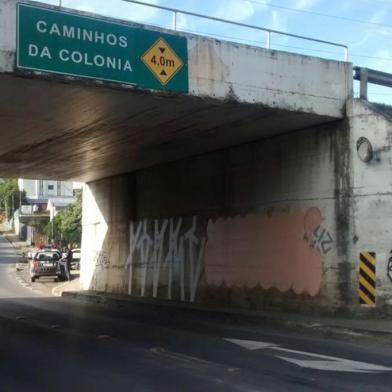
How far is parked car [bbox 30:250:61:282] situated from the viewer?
3164 centimetres

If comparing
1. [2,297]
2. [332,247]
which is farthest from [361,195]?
[2,297]

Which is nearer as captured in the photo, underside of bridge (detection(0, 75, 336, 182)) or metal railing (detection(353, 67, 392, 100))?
underside of bridge (detection(0, 75, 336, 182))

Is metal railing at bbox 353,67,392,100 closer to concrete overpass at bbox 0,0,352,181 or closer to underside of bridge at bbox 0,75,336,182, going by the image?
concrete overpass at bbox 0,0,352,181

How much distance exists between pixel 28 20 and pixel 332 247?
8.12m

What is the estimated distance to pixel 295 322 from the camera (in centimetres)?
1328

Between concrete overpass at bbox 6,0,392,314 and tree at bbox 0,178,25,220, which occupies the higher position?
tree at bbox 0,178,25,220

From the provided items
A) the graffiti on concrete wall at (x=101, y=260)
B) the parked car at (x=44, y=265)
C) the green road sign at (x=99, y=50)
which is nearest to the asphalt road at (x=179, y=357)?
the green road sign at (x=99, y=50)

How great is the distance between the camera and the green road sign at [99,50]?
34.2ft

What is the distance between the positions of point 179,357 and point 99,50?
5.44 m

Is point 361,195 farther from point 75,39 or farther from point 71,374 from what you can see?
point 71,374

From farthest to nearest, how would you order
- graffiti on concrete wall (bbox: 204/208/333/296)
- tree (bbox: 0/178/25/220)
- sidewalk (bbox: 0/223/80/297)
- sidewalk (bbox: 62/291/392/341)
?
tree (bbox: 0/178/25/220), sidewalk (bbox: 0/223/80/297), graffiti on concrete wall (bbox: 204/208/333/296), sidewalk (bbox: 62/291/392/341)

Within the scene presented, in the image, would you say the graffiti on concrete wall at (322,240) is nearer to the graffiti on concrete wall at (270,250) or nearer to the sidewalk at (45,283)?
the graffiti on concrete wall at (270,250)

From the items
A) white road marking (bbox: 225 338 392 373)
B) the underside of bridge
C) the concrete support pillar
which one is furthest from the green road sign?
the concrete support pillar

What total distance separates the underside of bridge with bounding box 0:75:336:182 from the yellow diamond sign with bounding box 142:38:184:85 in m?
0.38
